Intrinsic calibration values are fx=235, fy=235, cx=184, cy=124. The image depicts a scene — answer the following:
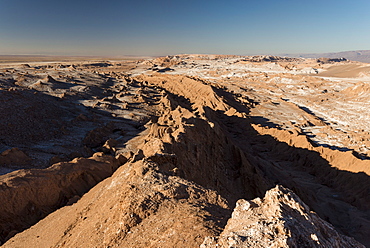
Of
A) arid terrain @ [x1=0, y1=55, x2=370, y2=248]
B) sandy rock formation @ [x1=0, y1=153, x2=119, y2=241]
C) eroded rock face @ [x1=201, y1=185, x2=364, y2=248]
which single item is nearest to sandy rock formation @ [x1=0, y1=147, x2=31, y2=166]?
arid terrain @ [x1=0, y1=55, x2=370, y2=248]

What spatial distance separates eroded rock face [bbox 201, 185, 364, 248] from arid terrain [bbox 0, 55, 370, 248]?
0.02 meters

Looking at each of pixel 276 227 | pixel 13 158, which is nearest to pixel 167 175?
pixel 276 227

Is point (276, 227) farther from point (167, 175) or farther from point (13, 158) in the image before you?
point (13, 158)

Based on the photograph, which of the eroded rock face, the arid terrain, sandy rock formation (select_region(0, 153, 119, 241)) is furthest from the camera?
sandy rock formation (select_region(0, 153, 119, 241))

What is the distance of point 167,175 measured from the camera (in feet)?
25.3

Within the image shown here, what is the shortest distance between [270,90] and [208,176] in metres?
50.4

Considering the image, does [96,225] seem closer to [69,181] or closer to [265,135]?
[69,181]

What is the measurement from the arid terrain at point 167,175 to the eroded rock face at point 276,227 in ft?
0.07

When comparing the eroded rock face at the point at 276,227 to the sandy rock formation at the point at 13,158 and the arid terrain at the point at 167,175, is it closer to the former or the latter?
the arid terrain at the point at 167,175

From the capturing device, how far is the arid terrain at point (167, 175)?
480 cm

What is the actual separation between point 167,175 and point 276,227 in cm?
443

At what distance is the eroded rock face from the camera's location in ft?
11.7

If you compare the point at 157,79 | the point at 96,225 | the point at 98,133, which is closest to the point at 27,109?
the point at 98,133

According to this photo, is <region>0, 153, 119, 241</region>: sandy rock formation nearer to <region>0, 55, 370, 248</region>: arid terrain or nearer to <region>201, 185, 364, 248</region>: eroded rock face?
<region>0, 55, 370, 248</region>: arid terrain
